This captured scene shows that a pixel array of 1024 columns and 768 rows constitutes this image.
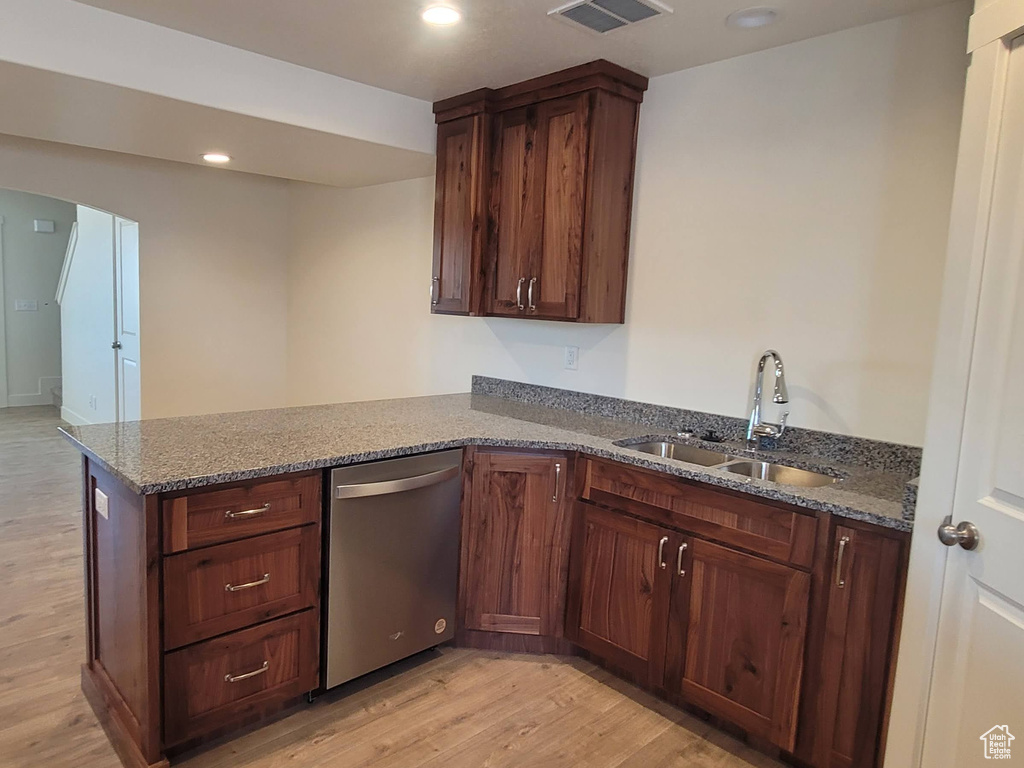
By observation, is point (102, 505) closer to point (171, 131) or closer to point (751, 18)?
point (171, 131)

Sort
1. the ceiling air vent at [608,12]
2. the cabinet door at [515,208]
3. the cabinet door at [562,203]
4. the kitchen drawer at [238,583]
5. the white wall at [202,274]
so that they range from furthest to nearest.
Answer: the white wall at [202,274] → the cabinet door at [515,208] → the cabinet door at [562,203] → the ceiling air vent at [608,12] → the kitchen drawer at [238,583]

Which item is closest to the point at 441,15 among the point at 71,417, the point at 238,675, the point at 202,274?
the point at 238,675

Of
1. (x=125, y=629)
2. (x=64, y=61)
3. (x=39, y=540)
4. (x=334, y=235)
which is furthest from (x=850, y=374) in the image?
(x=39, y=540)

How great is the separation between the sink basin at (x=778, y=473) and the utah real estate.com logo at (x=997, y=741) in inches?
35.1

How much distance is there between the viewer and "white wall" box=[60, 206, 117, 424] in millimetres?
5441

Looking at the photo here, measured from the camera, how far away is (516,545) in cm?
257

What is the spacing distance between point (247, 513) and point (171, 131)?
1.92 metres

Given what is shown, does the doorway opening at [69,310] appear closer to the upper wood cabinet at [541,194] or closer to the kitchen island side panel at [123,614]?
the upper wood cabinet at [541,194]

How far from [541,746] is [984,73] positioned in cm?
215

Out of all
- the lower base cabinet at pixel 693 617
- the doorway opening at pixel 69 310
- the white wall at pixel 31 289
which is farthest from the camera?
the white wall at pixel 31 289

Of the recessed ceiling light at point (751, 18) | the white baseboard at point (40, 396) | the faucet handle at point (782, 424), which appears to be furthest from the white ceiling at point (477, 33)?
the white baseboard at point (40, 396)

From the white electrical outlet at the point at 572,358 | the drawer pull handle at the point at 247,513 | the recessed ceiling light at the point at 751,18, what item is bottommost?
the drawer pull handle at the point at 247,513

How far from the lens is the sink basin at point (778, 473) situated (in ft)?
7.40

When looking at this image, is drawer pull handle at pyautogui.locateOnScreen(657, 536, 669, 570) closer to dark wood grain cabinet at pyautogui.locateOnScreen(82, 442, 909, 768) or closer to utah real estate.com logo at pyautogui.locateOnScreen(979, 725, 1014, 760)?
dark wood grain cabinet at pyautogui.locateOnScreen(82, 442, 909, 768)
